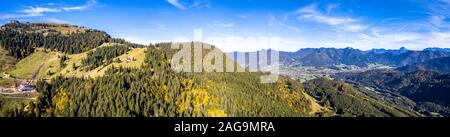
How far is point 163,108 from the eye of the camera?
198250 mm
